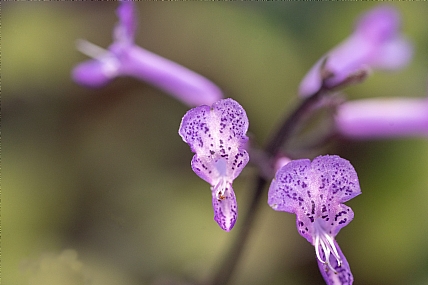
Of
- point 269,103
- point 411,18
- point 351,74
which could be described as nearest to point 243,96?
point 269,103

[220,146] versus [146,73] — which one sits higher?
[146,73]

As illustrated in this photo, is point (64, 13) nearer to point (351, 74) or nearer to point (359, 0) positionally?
point (359, 0)

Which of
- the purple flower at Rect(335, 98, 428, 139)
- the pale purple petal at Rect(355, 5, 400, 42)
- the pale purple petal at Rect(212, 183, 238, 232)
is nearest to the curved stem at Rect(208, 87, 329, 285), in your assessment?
the purple flower at Rect(335, 98, 428, 139)

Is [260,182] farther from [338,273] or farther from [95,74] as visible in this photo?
[95,74]

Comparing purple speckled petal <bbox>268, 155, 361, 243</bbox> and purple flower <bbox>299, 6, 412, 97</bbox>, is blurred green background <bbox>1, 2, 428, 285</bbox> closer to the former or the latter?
purple flower <bbox>299, 6, 412, 97</bbox>

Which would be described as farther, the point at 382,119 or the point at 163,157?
the point at 163,157

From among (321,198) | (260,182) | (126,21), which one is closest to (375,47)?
(260,182)

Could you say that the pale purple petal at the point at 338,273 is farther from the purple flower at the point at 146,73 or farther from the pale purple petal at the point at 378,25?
the pale purple petal at the point at 378,25

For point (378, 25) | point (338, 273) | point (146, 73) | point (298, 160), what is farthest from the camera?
point (378, 25)
